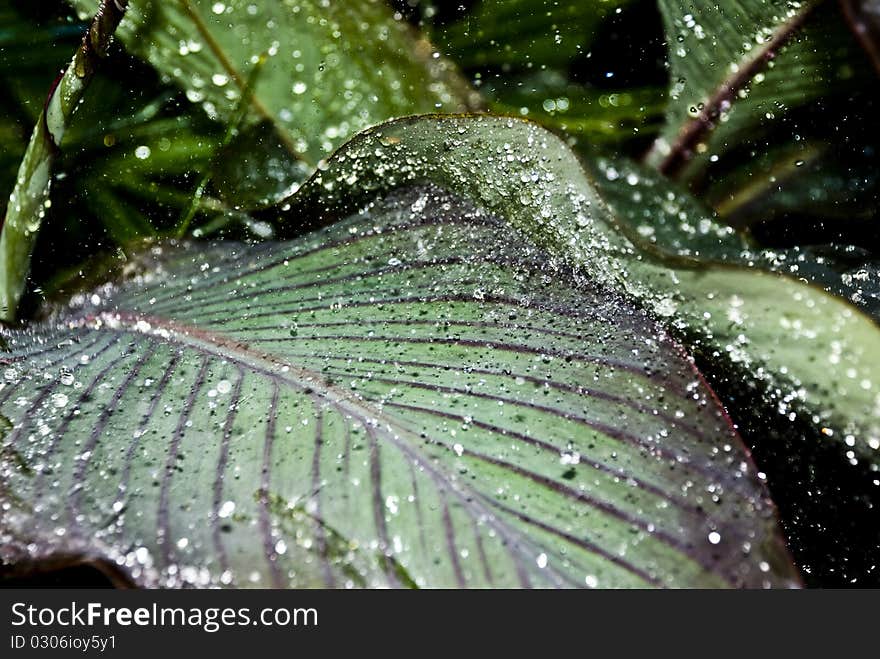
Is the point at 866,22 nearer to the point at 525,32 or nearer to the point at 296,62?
the point at 525,32

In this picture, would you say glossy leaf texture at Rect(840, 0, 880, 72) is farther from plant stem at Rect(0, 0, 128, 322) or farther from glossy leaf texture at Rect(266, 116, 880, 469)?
plant stem at Rect(0, 0, 128, 322)

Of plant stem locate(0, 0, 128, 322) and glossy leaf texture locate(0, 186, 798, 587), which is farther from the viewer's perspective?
plant stem locate(0, 0, 128, 322)

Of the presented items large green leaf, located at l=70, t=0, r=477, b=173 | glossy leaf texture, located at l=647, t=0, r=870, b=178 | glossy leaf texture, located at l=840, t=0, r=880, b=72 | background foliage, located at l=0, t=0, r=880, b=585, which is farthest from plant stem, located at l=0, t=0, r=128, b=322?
glossy leaf texture, located at l=840, t=0, r=880, b=72

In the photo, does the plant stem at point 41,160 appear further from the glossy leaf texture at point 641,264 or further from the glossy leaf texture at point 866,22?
the glossy leaf texture at point 866,22

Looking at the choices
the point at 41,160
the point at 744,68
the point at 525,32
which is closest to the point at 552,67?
the point at 525,32
